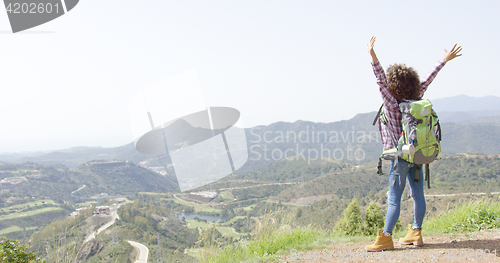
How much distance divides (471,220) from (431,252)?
1.46m

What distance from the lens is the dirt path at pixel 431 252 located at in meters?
2.58

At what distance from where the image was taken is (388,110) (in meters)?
2.94

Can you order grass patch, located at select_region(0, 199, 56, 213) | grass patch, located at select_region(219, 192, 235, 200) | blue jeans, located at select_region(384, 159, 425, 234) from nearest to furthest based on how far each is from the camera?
blue jeans, located at select_region(384, 159, 425, 234), grass patch, located at select_region(0, 199, 56, 213), grass patch, located at select_region(219, 192, 235, 200)

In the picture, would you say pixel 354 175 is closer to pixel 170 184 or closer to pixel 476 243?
pixel 170 184

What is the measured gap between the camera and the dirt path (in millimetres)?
2578

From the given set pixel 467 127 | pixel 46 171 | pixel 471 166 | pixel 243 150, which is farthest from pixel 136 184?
pixel 467 127

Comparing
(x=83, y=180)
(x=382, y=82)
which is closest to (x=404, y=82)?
(x=382, y=82)

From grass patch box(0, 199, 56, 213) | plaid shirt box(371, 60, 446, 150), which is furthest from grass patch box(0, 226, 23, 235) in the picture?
plaid shirt box(371, 60, 446, 150)

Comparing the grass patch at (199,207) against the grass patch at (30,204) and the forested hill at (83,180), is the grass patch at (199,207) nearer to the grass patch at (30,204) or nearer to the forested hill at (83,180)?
the forested hill at (83,180)

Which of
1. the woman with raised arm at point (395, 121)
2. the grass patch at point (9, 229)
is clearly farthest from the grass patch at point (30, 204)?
the woman with raised arm at point (395, 121)

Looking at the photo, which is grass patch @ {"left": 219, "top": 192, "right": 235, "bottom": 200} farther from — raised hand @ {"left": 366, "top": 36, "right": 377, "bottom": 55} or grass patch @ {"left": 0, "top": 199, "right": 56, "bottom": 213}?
raised hand @ {"left": 366, "top": 36, "right": 377, "bottom": 55}

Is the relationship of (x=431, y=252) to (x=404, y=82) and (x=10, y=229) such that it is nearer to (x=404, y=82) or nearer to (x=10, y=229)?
(x=404, y=82)

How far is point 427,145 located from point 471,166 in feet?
256

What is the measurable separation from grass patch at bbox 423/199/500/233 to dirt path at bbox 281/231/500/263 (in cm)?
24
